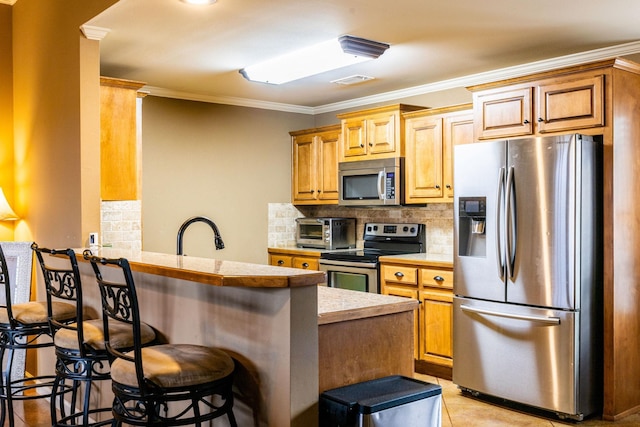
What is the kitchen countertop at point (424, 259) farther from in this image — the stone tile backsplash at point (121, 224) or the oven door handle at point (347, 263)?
the stone tile backsplash at point (121, 224)

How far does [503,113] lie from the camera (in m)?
4.30

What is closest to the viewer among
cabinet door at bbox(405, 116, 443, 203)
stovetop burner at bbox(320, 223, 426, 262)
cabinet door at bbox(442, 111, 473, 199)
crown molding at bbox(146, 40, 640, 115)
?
crown molding at bbox(146, 40, 640, 115)

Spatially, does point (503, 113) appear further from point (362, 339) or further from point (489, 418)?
point (362, 339)

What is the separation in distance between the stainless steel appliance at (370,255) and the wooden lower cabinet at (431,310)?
0.25m

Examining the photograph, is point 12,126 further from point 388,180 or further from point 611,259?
point 611,259

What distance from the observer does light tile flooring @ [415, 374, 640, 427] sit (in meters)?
3.77

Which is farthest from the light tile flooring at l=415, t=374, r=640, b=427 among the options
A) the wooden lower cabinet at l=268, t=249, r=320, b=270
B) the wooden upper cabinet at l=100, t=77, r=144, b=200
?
the wooden upper cabinet at l=100, t=77, r=144, b=200

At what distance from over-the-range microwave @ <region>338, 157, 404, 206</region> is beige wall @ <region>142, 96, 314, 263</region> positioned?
941 millimetres

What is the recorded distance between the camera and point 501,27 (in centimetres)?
382

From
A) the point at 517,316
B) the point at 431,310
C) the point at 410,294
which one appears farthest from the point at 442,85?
the point at 517,316

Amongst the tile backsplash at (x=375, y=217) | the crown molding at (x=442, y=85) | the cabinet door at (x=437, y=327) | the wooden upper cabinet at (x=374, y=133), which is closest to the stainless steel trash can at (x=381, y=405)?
the cabinet door at (x=437, y=327)

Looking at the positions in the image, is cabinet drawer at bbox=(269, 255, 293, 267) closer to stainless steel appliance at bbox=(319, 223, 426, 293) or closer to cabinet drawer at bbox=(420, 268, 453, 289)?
stainless steel appliance at bbox=(319, 223, 426, 293)

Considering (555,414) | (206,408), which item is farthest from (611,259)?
(206,408)

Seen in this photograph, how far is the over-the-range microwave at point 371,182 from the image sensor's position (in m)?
5.44
